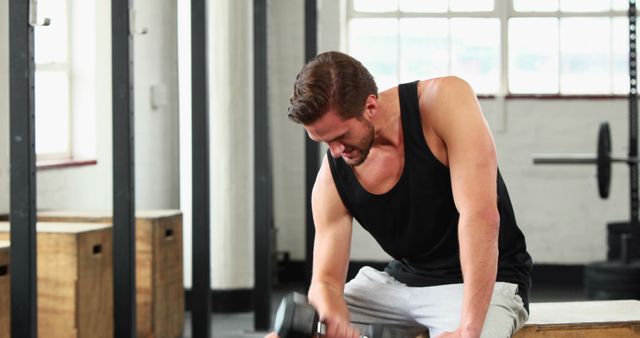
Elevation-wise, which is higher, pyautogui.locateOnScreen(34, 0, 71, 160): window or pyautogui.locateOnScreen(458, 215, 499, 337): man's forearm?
pyautogui.locateOnScreen(34, 0, 71, 160): window

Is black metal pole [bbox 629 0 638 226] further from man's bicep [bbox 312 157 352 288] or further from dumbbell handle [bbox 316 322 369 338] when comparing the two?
dumbbell handle [bbox 316 322 369 338]

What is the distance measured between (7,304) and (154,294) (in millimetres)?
1217

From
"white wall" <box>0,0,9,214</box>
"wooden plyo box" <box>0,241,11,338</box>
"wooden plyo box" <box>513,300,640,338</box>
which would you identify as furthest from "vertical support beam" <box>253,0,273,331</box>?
"wooden plyo box" <box>513,300,640,338</box>

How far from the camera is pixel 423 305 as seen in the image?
8.38ft

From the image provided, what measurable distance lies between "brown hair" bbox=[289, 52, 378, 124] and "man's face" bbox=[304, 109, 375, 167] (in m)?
0.02

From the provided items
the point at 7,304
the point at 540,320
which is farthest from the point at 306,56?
the point at 540,320

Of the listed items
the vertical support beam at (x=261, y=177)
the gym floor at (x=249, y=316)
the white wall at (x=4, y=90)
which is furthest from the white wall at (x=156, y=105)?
the white wall at (x=4, y=90)

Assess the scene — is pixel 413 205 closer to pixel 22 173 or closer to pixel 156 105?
pixel 22 173

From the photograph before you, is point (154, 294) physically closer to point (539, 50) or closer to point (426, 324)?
point (426, 324)

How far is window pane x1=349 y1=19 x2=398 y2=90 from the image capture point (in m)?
7.06

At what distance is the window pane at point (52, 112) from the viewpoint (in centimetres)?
521

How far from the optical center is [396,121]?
2469 millimetres

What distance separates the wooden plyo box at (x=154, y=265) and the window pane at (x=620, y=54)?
3.28 m

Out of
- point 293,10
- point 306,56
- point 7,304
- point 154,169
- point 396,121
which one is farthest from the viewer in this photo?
point 293,10
